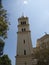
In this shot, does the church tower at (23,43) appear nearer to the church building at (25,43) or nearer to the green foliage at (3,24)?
the church building at (25,43)

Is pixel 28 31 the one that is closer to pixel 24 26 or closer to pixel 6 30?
pixel 24 26

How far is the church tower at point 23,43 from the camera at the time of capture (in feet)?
169

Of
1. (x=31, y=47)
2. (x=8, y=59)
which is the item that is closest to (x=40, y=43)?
(x=31, y=47)

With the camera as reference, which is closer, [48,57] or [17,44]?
[48,57]

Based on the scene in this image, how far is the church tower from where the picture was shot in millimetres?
51375

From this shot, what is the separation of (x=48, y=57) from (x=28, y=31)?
66.6 feet

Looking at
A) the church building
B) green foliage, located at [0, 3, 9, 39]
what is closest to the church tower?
the church building

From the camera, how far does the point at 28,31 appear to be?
55094 millimetres

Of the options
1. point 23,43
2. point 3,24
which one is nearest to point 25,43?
point 23,43

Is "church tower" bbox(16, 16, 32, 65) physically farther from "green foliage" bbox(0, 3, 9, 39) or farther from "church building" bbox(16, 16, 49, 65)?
"green foliage" bbox(0, 3, 9, 39)

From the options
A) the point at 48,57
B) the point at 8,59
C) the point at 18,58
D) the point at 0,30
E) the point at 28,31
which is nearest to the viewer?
the point at 0,30

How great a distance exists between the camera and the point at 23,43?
177 feet

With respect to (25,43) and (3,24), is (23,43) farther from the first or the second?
(3,24)

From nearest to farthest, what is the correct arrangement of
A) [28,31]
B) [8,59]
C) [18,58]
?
1. [8,59]
2. [18,58]
3. [28,31]
